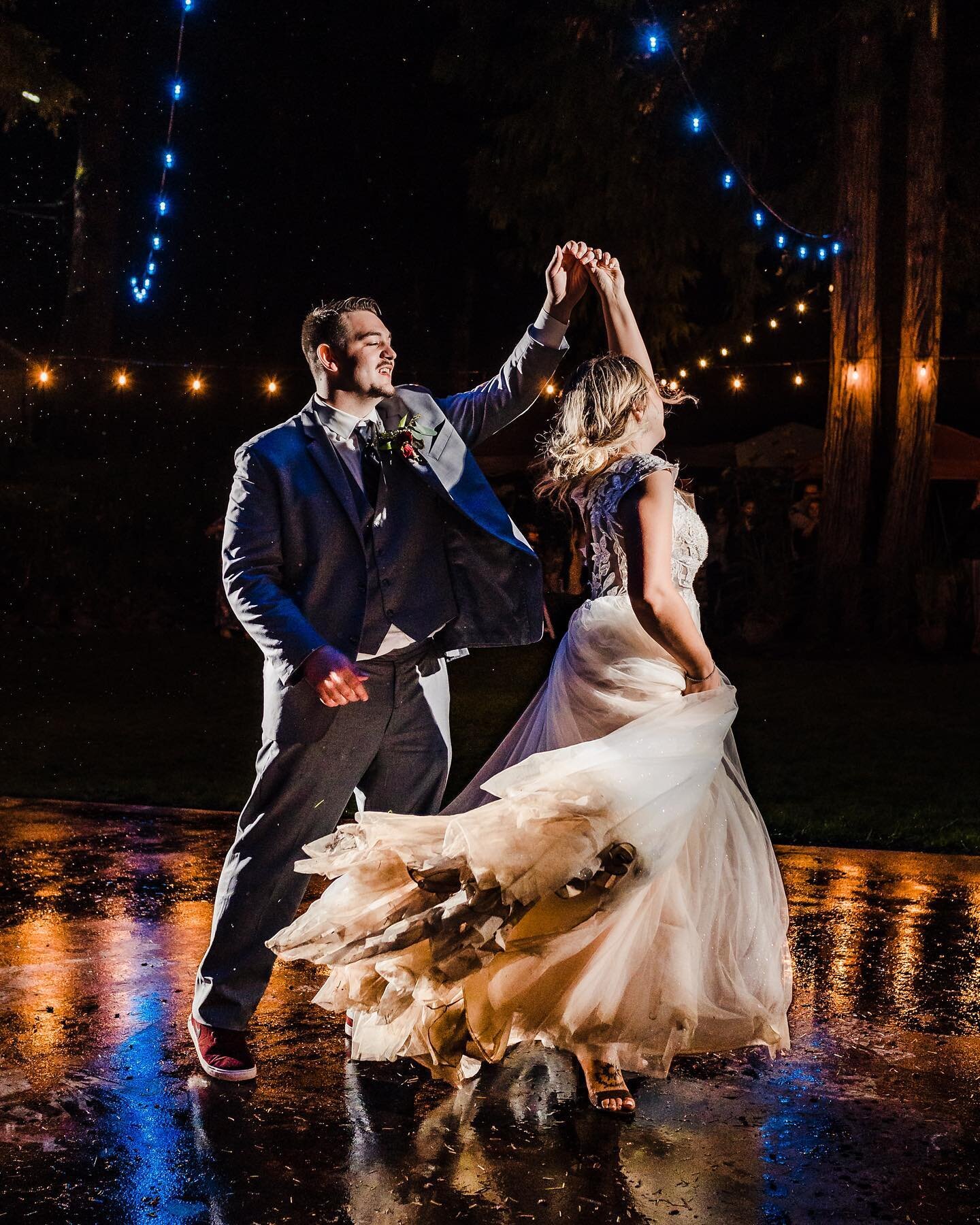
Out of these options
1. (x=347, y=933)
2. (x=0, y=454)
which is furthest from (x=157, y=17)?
(x=347, y=933)

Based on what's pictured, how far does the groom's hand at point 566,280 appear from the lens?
480 centimetres

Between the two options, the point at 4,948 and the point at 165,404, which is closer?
the point at 4,948

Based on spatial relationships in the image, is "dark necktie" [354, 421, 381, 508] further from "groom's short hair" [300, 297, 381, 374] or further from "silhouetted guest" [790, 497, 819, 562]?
"silhouetted guest" [790, 497, 819, 562]

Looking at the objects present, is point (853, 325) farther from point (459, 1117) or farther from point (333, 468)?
point (459, 1117)

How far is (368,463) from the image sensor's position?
15.5ft

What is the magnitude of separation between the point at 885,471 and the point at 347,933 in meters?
18.8

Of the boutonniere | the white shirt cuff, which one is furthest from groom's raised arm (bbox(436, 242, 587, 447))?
the boutonniere

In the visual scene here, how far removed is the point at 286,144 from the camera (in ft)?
110

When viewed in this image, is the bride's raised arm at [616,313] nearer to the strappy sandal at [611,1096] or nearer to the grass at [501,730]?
the grass at [501,730]

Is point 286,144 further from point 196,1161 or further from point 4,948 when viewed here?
point 196,1161

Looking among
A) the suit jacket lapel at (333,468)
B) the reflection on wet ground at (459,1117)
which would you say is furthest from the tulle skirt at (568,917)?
the suit jacket lapel at (333,468)

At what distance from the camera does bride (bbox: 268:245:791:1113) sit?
13.5 feet

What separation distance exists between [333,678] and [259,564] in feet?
1.59

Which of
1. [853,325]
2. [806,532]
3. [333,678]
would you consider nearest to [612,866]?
[333,678]
